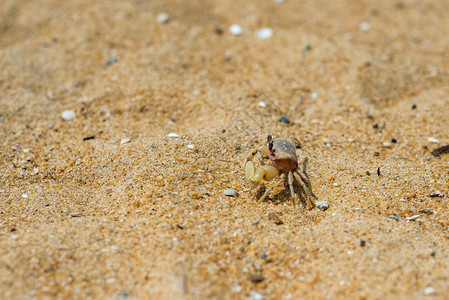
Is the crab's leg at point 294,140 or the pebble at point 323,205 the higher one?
the crab's leg at point 294,140

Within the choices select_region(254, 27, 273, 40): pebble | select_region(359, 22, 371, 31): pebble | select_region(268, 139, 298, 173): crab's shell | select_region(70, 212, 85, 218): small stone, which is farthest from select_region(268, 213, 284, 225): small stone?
select_region(359, 22, 371, 31): pebble

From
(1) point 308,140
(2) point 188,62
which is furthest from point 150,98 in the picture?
(1) point 308,140

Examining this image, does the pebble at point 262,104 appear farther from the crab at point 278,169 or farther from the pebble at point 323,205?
the pebble at point 323,205

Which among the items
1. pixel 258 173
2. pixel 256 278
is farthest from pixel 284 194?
pixel 256 278

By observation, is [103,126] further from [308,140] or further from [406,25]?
[406,25]

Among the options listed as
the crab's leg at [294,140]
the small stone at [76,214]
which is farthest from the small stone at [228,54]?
the small stone at [76,214]
